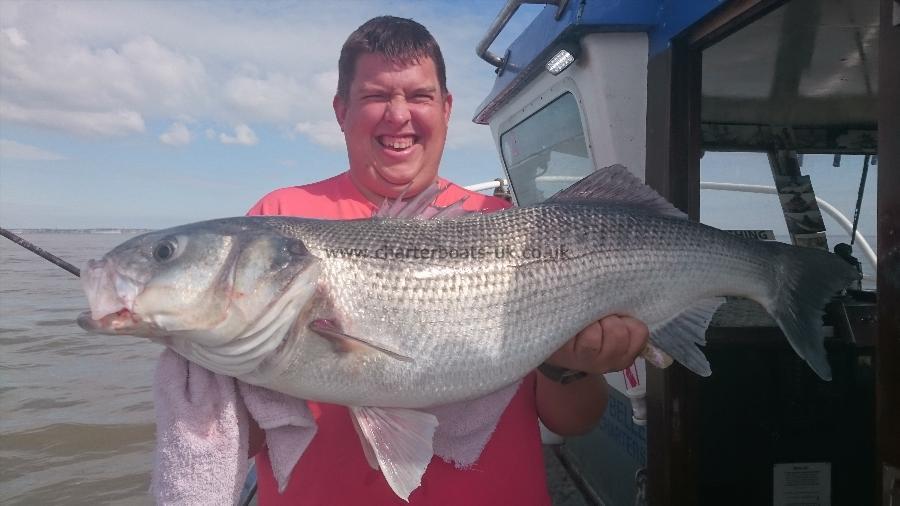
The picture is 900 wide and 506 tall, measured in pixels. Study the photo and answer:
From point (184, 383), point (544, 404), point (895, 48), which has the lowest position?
point (544, 404)

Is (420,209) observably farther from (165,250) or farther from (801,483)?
(801,483)

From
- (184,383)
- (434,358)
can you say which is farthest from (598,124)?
(184,383)

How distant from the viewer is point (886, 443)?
64.0 inches

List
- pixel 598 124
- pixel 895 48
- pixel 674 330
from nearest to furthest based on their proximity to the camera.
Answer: pixel 895 48 < pixel 674 330 < pixel 598 124

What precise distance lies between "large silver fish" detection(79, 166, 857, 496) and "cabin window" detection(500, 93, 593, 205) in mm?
1263

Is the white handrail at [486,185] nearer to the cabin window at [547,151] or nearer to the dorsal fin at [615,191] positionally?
Answer: the cabin window at [547,151]

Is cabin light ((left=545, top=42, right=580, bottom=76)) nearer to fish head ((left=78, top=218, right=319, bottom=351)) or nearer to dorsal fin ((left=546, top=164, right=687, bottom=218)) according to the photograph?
dorsal fin ((left=546, top=164, right=687, bottom=218))

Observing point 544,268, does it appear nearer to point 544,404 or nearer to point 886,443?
point 544,404

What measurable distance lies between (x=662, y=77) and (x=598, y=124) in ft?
1.37

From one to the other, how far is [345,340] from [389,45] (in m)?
1.27

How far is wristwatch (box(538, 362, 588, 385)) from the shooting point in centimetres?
226

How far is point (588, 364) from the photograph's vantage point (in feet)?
7.14

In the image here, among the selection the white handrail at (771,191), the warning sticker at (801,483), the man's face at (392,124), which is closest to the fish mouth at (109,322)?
the man's face at (392,124)

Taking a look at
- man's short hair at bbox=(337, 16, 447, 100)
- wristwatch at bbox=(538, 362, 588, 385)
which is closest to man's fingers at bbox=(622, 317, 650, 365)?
wristwatch at bbox=(538, 362, 588, 385)
